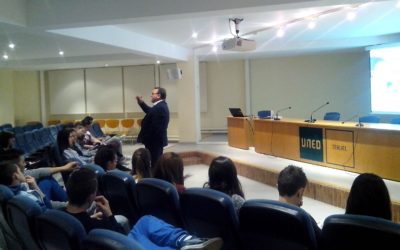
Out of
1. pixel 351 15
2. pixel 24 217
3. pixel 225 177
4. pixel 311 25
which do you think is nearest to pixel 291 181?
pixel 225 177

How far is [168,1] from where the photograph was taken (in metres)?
4.77

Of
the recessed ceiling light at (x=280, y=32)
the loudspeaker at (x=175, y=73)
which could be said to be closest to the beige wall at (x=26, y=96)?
the loudspeaker at (x=175, y=73)

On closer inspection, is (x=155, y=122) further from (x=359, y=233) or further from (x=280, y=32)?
(x=280, y=32)

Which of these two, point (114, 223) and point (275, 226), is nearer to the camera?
point (275, 226)

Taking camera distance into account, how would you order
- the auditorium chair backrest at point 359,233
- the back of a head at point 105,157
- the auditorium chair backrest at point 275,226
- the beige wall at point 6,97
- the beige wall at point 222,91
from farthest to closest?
the beige wall at point 6,97, the beige wall at point 222,91, the back of a head at point 105,157, the auditorium chair backrest at point 275,226, the auditorium chair backrest at point 359,233

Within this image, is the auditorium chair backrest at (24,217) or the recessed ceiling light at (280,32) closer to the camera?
the auditorium chair backrest at (24,217)

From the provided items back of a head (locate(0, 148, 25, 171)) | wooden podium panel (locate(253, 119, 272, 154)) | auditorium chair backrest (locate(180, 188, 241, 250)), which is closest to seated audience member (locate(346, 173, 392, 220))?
auditorium chair backrest (locate(180, 188, 241, 250))

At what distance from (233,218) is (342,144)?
13.9ft

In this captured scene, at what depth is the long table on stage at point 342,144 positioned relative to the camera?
5062mm

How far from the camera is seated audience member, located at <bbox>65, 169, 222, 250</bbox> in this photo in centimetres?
175

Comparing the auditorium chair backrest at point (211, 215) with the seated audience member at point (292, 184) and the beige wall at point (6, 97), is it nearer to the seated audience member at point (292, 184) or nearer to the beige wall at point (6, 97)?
the seated audience member at point (292, 184)

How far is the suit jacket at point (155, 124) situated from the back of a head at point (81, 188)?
9.95ft

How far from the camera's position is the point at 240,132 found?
8.68 meters

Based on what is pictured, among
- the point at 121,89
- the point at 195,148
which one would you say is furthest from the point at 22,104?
the point at 195,148
